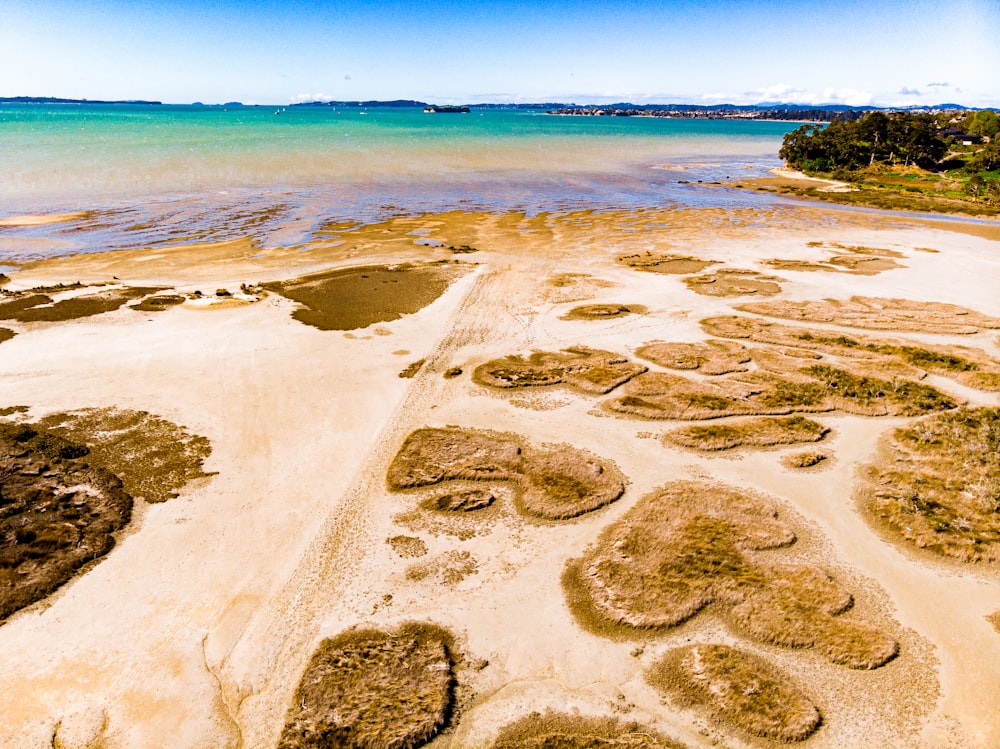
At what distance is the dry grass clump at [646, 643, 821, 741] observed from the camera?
16147 millimetres

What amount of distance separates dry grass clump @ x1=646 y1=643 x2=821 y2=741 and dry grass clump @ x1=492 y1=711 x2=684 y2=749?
5.54 feet

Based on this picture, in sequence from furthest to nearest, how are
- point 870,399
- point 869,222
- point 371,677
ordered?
point 869,222 < point 870,399 < point 371,677

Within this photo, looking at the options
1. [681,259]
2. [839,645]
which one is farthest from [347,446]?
[681,259]

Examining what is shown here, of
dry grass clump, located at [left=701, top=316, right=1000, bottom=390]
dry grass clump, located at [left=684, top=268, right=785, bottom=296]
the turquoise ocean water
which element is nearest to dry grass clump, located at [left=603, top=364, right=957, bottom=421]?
dry grass clump, located at [left=701, top=316, right=1000, bottom=390]

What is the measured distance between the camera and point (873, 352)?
40.3 meters

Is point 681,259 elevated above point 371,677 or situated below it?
above

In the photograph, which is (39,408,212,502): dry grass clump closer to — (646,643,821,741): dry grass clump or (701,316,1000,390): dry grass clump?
(646,643,821,741): dry grass clump

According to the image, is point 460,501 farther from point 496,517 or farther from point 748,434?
point 748,434

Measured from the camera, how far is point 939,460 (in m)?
28.3

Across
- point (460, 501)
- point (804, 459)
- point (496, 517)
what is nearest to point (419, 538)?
point (460, 501)

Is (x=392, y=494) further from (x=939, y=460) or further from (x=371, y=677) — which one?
(x=939, y=460)

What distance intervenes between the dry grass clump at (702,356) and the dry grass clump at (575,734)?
25630 millimetres

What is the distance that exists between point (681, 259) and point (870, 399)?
34687 millimetres

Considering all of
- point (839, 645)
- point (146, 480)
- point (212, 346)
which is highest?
point (212, 346)
